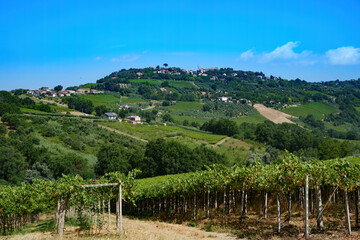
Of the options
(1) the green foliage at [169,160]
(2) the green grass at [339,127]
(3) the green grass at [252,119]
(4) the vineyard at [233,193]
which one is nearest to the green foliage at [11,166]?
(1) the green foliage at [169,160]

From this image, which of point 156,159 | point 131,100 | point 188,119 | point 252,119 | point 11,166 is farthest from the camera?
point 131,100

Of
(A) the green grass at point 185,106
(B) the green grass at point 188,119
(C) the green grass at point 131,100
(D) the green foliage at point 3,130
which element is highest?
(C) the green grass at point 131,100

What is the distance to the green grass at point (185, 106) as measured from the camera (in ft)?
515

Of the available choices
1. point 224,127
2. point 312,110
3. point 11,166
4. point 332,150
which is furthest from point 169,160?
point 312,110

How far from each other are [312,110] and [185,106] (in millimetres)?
68349

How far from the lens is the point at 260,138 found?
97062 mm

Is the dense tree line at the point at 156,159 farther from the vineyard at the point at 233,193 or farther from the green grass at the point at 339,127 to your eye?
the green grass at the point at 339,127

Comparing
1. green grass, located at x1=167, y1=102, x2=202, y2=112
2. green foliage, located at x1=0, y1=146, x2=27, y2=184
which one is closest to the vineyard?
green foliage, located at x1=0, y1=146, x2=27, y2=184

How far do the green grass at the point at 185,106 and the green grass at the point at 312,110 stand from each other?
47284 millimetres

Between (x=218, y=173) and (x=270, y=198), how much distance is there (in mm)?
3590

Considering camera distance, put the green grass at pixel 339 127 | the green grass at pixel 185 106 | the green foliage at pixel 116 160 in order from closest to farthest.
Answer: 1. the green foliage at pixel 116 160
2. the green grass at pixel 339 127
3. the green grass at pixel 185 106

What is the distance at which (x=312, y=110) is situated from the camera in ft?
520

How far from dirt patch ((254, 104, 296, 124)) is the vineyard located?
120971 millimetres

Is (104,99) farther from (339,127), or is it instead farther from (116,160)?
(339,127)
